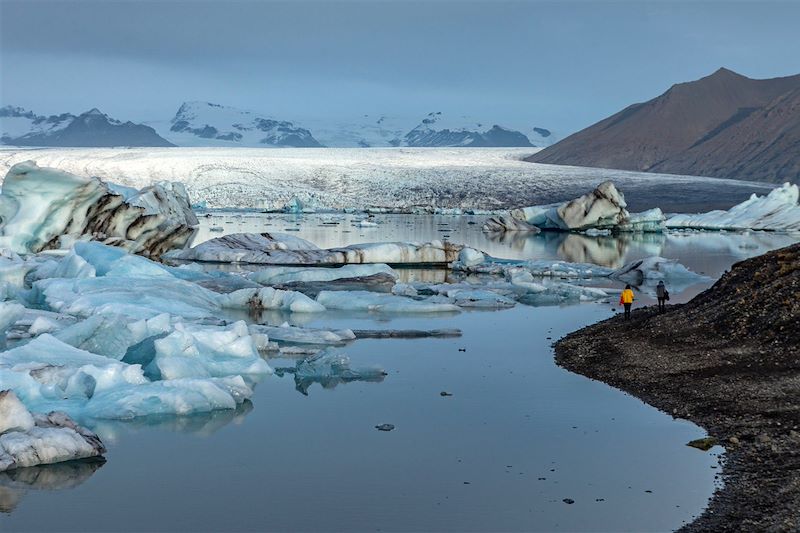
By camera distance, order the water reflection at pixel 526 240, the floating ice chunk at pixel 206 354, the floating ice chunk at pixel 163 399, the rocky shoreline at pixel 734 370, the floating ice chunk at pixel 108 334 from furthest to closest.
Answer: the water reflection at pixel 526 240 → the floating ice chunk at pixel 108 334 → the floating ice chunk at pixel 206 354 → the floating ice chunk at pixel 163 399 → the rocky shoreline at pixel 734 370

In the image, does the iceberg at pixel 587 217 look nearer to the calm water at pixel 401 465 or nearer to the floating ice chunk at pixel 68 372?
the calm water at pixel 401 465

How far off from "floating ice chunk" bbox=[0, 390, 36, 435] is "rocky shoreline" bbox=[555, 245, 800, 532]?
15.7ft

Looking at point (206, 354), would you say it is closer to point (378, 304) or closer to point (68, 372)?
point (68, 372)

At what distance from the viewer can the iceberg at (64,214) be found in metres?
22.0

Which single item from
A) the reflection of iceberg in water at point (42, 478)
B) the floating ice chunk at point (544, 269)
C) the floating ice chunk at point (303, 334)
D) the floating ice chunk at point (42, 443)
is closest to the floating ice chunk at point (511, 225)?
the floating ice chunk at point (544, 269)

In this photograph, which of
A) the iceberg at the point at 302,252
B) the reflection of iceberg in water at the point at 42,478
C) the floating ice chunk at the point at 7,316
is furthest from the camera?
the iceberg at the point at 302,252

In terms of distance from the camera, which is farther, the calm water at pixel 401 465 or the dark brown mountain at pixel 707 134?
the dark brown mountain at pixel 707 134

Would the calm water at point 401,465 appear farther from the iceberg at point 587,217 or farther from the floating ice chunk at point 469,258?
the iceberg at point 587,217

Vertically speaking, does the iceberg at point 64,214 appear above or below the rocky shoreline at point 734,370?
above

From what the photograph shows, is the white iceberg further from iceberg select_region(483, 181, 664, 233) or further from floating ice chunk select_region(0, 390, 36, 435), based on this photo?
iceberg select_region(483, 181, 664, 233)

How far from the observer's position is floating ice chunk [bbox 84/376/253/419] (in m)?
8.72

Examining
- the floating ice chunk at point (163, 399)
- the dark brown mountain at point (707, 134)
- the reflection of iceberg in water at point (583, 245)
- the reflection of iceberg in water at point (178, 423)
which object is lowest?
the reflection of iceberg in water at point (583, 245)

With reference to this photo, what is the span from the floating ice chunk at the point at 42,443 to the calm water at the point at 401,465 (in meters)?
Result: 0.10

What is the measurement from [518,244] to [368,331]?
21.2m
